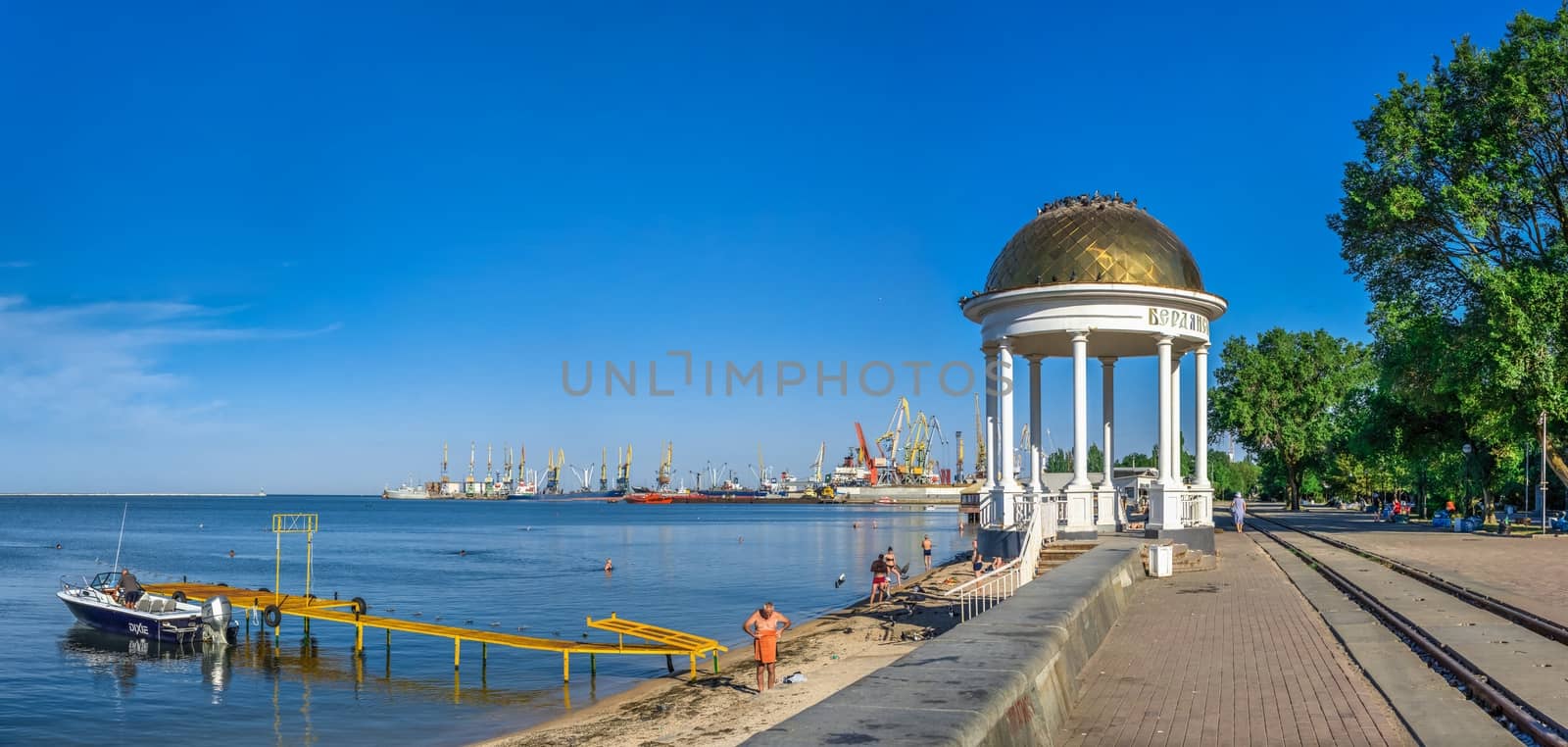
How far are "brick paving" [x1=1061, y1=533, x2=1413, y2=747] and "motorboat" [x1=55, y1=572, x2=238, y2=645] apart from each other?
83.1 feet

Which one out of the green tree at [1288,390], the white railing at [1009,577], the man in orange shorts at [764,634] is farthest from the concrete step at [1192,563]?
the green tree at [1288,390]

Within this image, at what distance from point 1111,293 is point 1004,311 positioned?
8.95ft

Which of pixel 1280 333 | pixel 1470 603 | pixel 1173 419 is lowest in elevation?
pixel 1470 603

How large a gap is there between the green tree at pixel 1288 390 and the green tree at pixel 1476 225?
37883 millimetres

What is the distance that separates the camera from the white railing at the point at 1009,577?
1917 centimetres

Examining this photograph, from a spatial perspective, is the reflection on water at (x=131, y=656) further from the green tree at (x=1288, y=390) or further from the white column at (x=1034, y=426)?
the green tree at (x=1288, y=390)

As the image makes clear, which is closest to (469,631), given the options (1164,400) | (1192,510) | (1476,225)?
(1164,400)

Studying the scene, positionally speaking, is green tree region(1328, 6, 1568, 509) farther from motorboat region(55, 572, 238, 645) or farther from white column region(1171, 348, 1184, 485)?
motorboat region(55, 572, 238, 645)

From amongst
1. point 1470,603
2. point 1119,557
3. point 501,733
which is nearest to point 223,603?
point 501,733

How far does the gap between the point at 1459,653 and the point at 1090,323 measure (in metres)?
15.3

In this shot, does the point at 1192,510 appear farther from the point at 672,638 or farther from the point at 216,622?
the point at 216,622

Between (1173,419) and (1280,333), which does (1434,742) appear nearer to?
(1173,419)

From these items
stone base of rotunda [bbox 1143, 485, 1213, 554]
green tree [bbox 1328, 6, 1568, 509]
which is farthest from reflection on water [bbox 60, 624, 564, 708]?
green tree [bbox 1328, 6, 1568, 509]

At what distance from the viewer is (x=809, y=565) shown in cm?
6431
